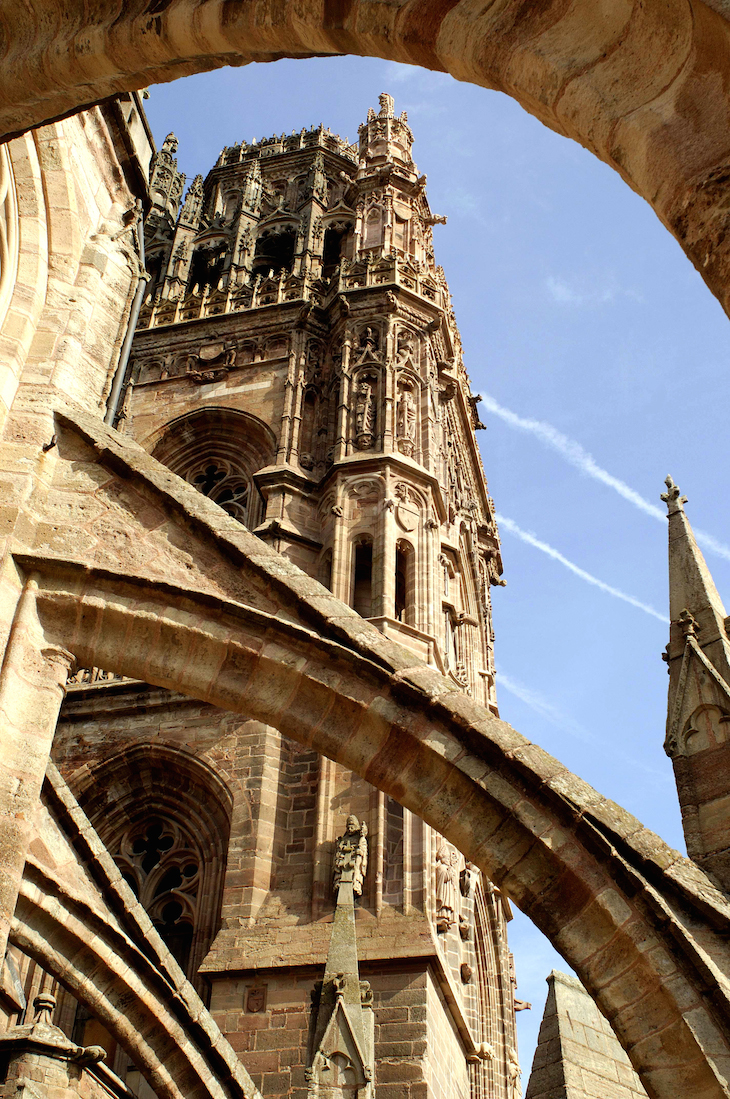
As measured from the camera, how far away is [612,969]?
3.73 meters

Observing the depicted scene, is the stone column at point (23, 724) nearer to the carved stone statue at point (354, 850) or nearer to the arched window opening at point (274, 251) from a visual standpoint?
the carved stone statue at point (354, 850)

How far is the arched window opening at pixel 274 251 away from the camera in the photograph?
85.4 ft

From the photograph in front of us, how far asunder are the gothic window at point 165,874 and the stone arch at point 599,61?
11054 mm

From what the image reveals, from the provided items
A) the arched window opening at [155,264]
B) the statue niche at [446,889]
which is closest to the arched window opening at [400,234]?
the arched window opening at [155,264]

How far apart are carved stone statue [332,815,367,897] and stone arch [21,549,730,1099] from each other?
6.33 metres

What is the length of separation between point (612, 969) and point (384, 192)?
2068 cm

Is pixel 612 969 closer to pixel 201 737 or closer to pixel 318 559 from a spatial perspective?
pixel 201 737

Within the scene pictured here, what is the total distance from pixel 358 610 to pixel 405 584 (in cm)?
99


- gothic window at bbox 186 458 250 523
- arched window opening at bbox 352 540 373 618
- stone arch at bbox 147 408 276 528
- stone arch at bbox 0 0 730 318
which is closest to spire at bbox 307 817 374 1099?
stone arch at bbox 0 0 730 318

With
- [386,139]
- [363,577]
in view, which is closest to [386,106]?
[386,139]

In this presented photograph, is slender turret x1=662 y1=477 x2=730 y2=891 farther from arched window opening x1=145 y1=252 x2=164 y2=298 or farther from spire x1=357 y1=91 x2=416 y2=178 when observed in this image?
arched window opening x1=145 y1=252 x2=164 y2=298

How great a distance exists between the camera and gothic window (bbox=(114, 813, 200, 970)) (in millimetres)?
12648

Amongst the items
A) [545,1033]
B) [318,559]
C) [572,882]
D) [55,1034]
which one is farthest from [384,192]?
[572,882]

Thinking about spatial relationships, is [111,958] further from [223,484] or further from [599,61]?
[223,484]
